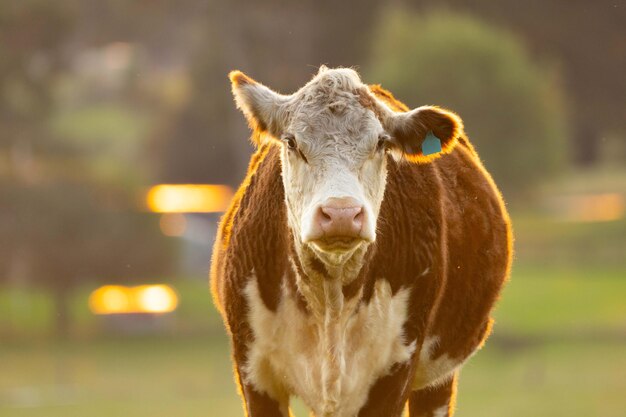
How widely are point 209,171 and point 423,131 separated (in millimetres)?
60023

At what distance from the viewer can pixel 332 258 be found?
8.83 meters

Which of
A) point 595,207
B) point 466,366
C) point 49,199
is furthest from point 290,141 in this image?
point 595,207

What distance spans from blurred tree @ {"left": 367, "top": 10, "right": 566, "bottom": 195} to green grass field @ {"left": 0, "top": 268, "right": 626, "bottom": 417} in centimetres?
502

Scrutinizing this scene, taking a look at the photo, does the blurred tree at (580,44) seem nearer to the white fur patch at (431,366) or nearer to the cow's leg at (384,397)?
the white fur patch at (431,366)

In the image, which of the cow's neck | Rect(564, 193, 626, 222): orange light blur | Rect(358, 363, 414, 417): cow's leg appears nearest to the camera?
the cow's neck

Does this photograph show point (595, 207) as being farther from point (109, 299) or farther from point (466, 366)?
point (109, 299)

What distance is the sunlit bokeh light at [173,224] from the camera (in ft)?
203

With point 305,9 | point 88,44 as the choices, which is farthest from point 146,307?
point 88,44

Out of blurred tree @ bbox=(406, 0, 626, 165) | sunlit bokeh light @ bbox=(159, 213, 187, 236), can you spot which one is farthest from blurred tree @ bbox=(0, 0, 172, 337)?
blurred tree @ bbox=(406, 0, 626, 165)

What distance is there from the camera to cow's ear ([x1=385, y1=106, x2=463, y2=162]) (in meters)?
9.00

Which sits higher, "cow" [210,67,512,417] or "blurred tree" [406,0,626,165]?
Answer: "blurred tree" [406,0,626,165]

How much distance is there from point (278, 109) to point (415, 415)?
2771mm

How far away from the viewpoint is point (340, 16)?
68750 millimetres

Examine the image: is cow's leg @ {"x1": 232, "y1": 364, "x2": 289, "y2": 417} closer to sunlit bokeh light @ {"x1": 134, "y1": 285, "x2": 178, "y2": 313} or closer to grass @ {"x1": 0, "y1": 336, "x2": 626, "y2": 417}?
grass @ {"x1": 0, "y1": 336, "x2": 626, "y2": 417}
